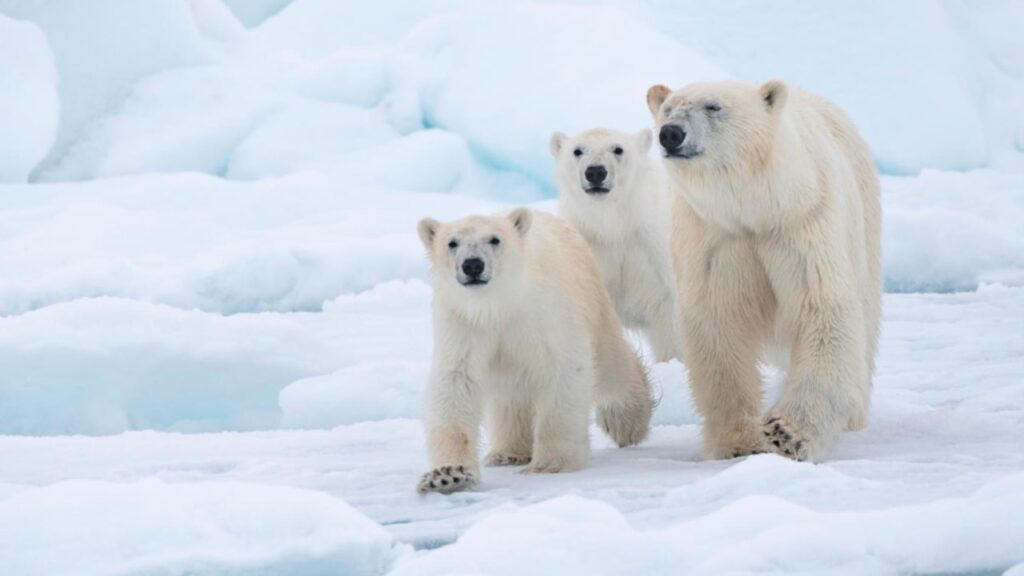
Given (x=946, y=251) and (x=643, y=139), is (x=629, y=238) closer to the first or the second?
(x=643, y=139)

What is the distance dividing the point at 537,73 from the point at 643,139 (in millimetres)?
5799

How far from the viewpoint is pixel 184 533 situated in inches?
94.9

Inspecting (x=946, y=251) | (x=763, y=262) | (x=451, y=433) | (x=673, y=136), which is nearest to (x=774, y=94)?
(x=673, y=136)

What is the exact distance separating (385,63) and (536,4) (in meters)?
1.57

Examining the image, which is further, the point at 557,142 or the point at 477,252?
the point at 557,142

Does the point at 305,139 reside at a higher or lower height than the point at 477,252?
higher

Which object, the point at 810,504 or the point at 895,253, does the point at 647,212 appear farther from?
the point at 895,253

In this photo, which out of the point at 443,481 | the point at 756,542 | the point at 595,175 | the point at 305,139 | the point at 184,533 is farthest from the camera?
the point at 305,139

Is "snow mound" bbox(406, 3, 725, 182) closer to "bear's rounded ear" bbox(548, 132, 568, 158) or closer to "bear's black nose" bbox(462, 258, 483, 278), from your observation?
"bear's rounded ear" bbox(548, 132, 568, 158)

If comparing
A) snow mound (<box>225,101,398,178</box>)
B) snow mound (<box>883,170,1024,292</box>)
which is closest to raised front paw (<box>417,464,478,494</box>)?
snow mound (<box>883,170,1024,292</box>)

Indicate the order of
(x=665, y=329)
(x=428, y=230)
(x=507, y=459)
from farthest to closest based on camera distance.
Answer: (x=665, y=329), (x=507, y=459), (x=428, y=230)


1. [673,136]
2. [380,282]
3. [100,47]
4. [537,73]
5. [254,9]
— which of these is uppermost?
[254,9]

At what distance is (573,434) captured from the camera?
3.60m

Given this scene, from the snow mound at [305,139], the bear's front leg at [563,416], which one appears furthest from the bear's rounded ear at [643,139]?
the snow mound at [305,139]
